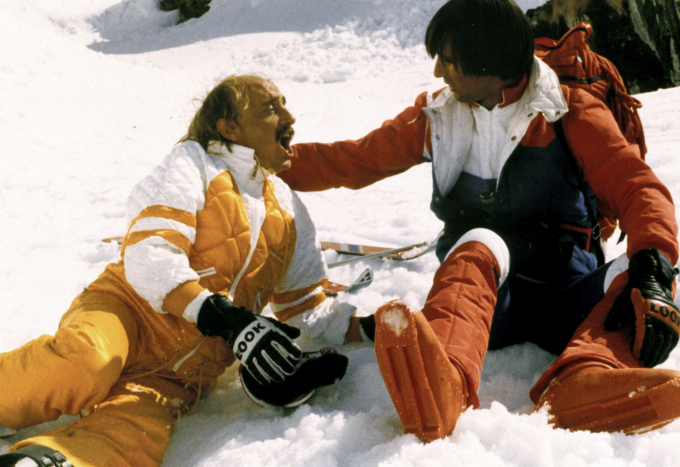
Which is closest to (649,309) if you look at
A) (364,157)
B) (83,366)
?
(364,157)

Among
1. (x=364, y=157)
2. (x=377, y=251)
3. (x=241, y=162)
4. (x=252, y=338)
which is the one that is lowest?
(x=377, y=251)

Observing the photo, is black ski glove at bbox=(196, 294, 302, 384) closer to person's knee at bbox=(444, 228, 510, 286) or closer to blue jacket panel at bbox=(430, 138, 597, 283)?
person's knee at bbox=(444, 228, 510, 286)

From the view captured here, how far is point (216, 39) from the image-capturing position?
11945 mm

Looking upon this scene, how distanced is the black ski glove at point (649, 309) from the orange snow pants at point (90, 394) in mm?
1284

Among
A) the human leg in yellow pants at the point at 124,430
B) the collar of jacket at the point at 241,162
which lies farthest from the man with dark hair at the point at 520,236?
the human leg in yellow pants at the point at 124,430

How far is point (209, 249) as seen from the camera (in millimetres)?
1839

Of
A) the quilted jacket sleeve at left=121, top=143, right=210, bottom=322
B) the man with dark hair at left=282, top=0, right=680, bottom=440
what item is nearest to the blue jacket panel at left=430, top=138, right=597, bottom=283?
the man with dark hair at left=282, top=0, right=680, bottom=440

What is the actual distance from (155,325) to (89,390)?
299mm

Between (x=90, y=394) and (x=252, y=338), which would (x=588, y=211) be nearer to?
(x=252, y=338)

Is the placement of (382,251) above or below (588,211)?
below

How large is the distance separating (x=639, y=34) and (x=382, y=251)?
616 cm

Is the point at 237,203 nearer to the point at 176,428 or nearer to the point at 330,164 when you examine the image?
the point at 330,164

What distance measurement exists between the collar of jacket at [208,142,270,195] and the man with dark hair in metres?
0.35

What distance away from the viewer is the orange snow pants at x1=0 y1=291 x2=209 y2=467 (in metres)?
1.46
